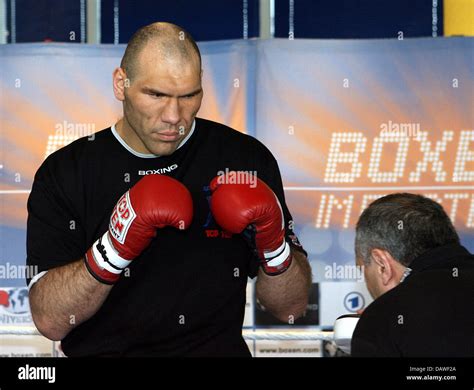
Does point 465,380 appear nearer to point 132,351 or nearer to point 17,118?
point 132,351

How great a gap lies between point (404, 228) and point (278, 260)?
0.23 m

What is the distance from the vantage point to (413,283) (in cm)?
120

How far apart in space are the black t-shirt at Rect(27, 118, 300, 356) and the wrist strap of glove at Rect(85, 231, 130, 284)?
8 centimetres

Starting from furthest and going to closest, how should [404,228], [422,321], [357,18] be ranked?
[357,18] < [404,228] < [422,321]

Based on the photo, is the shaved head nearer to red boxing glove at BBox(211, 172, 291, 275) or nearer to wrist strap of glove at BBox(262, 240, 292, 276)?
red boxing glove at BBox(211, 172, 291, 275)

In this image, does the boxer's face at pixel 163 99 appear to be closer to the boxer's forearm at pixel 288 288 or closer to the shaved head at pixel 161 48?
Answer: the shaved head at pixel 161 48

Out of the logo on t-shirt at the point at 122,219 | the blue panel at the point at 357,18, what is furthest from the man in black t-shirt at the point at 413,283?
the blue panel at the point at 357,18

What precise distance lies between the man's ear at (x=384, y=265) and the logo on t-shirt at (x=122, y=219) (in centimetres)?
40

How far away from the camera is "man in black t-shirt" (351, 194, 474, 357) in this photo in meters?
1.12

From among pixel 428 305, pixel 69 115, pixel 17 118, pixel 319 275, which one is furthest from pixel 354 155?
pixel 428 305
